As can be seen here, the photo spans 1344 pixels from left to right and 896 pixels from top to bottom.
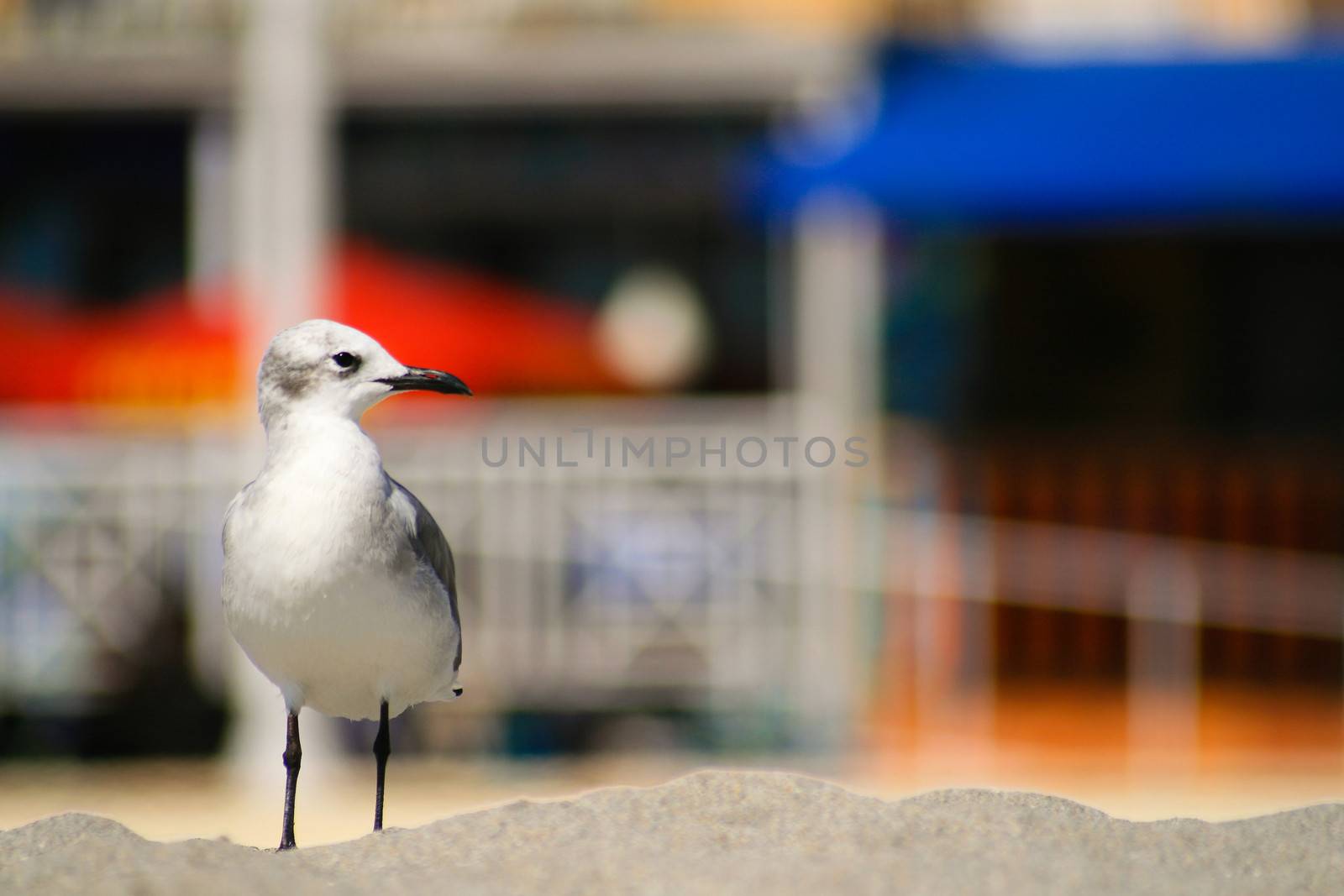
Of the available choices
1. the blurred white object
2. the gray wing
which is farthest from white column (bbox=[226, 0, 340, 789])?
the gray wing

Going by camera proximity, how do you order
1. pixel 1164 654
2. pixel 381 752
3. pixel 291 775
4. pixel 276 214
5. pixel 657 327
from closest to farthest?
1. pixel 291 775
2. pixel 381 752
3. pixel 1164 654
4. pixel 276 214
5. pixel 657 327

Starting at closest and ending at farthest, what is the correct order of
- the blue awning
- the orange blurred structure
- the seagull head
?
the seagull head
the blue awning
the orange blurred structure

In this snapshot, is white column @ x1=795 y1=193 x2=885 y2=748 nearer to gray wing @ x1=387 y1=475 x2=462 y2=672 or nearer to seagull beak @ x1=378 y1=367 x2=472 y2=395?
gray wing @ x1=387 y1=475 x2=462 y2=672

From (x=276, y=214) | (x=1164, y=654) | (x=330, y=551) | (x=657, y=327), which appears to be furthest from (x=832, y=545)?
(x=330, y=551)

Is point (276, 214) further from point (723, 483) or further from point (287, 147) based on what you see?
point (723, 483)

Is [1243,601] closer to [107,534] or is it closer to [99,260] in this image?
[107,534]

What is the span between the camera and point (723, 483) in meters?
11.1

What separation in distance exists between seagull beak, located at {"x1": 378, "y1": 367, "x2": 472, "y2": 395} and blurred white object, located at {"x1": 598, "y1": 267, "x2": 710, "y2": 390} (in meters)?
11.0

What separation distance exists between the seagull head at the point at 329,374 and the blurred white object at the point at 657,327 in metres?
10.9

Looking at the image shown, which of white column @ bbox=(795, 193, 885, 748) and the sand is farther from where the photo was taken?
white column @ bbox=(795, 193, 885, 748)

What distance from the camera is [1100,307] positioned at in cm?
1463

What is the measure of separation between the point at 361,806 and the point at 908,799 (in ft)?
18.5

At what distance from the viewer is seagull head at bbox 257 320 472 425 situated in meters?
4.30

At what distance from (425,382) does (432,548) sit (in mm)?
481
